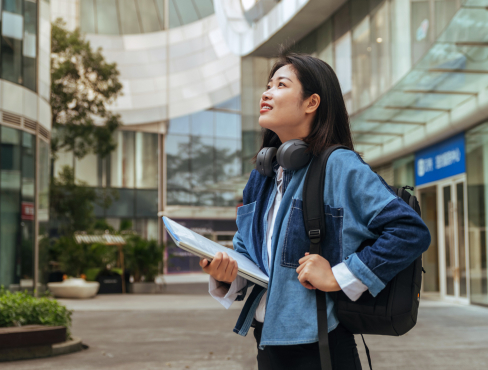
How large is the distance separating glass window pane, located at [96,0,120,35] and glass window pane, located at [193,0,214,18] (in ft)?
17.2

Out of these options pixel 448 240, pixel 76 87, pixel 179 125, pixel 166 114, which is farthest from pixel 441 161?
pixel 179 125

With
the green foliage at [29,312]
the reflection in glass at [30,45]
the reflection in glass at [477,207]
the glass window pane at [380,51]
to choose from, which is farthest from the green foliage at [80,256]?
the reflection in glass at [477,207]

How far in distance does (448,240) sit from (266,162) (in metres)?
12.8

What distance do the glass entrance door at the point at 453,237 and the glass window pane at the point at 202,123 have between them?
1053 inches

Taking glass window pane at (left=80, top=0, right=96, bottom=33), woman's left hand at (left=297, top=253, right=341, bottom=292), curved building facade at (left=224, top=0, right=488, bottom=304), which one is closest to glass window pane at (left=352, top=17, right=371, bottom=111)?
curved building facade at (left=224, top=0, right=488, bottom=304)

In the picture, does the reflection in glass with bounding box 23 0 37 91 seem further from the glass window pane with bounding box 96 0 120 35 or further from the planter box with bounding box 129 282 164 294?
the glass window pane with bounding box 96 0 120 35

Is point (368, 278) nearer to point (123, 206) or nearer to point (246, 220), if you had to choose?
point (246, 220)

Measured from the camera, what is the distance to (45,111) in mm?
15078

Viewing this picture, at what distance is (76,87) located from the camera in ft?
70.1

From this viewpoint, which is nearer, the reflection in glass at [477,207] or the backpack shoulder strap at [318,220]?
A: the backpack shoulder strap at [318,220]

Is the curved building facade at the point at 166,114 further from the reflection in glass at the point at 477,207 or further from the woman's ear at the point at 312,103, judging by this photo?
the woman's ear at the point at 312,103

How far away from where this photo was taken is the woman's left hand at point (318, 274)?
157 centimetres

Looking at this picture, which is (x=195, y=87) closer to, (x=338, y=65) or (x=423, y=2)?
(x=338, y=65)

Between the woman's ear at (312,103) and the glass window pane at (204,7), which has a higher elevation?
the glass window pane at (204,7)
